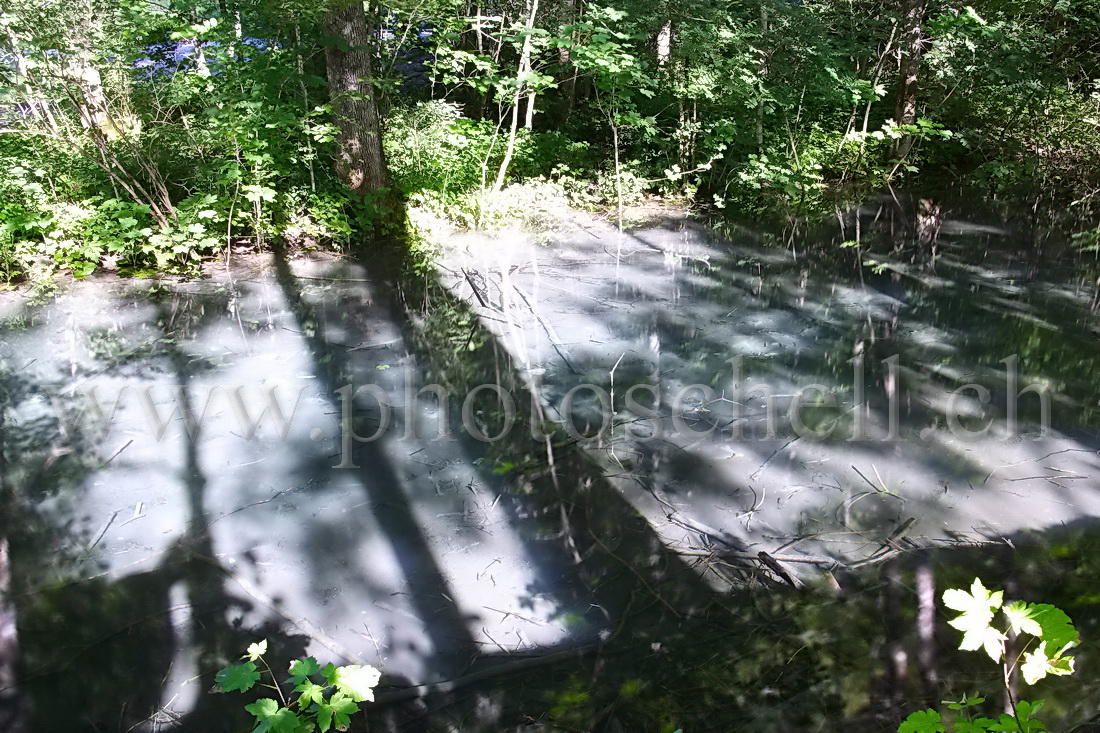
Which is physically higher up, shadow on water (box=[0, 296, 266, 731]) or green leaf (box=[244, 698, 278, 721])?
green leaf (box=[244, 698, 278, 721])

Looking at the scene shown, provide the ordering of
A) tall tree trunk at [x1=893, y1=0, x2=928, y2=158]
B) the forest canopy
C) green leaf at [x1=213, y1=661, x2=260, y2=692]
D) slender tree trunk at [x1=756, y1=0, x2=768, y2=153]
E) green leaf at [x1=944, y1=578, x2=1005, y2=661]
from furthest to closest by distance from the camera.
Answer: tall tree trunk at [x1=893, y1=0, x2=928, y2=158]
slender tree trunk at [x1=756, y1=0, x2=768, y2=153]
the forest canopy
green leaf at [x1=213, y1=661, x2=260, y2=692]
green leaf at [x1=944, y1=578, x2=1005, y2=661]

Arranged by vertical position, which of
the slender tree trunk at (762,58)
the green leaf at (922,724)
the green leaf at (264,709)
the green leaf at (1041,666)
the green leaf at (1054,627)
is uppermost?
the slender tree trunk at (762,58)

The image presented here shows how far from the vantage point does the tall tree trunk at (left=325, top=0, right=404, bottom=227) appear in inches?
279

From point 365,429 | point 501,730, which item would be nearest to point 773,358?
point 365,429

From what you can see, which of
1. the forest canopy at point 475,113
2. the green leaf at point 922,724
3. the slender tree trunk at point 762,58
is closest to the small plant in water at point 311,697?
the green leaf at point 922,724

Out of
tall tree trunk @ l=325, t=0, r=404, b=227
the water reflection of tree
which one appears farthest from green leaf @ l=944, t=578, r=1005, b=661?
tall tree trunk @ l=325, t=0, r=404, b=227

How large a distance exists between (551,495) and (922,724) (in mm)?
2221

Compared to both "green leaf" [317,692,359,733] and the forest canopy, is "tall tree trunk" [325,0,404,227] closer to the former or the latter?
the forest canopy

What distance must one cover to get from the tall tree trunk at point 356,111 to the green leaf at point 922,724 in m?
7.09

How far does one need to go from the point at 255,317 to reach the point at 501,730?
4595mm

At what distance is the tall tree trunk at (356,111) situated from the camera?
7082 mm

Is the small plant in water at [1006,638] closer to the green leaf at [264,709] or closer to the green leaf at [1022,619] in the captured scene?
the green leaf at [1022,619]

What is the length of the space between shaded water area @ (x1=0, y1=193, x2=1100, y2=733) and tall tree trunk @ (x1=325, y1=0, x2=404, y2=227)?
1937 mm

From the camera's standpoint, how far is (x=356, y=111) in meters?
7.61
